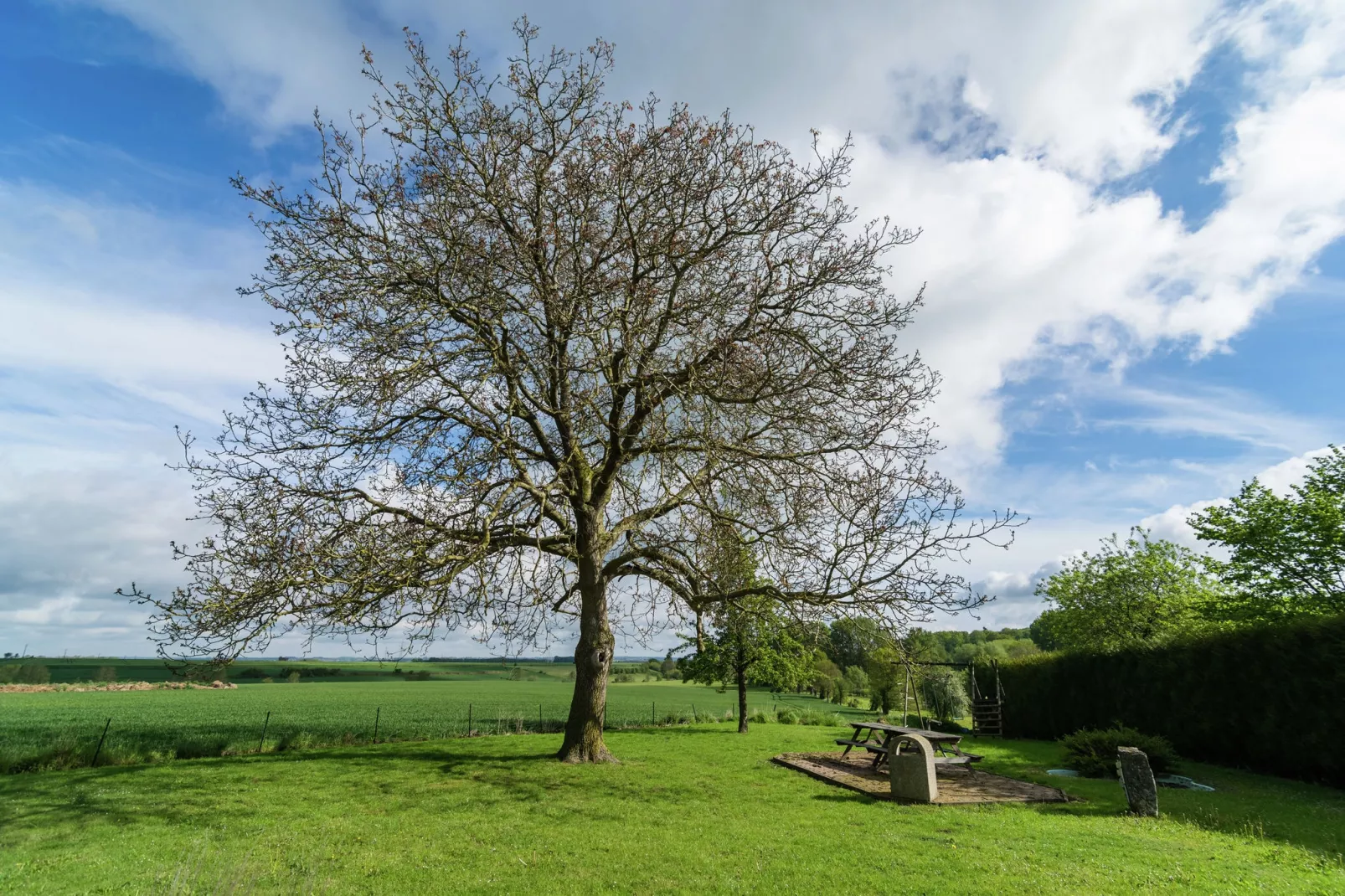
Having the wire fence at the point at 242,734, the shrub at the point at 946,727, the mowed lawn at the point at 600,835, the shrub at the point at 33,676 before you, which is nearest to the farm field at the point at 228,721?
the wire fence at the point at 242,734

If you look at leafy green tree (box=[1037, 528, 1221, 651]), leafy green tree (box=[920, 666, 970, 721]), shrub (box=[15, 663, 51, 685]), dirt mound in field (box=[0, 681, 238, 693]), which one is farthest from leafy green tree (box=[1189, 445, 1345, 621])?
shrub (box=[15, 663, 51, 685])

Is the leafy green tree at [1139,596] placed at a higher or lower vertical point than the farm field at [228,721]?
higher

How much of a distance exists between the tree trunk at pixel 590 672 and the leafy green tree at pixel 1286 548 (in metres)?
22.5

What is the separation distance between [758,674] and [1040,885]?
1706 cm

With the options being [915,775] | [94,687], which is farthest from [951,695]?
[94,687]

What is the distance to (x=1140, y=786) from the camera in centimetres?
912

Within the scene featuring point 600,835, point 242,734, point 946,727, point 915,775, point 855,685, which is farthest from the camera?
point 855,685

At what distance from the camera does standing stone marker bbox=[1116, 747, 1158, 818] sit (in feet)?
29.7

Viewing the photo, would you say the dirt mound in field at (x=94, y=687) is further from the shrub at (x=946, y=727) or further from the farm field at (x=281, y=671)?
the shrub at (x=946, y=727)

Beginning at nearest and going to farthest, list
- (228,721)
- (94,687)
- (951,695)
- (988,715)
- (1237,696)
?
(1237,696), (988,715), (228,721), (951,695), (94,687)

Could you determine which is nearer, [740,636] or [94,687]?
[740,636]

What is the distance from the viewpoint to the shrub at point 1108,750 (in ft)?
41.6

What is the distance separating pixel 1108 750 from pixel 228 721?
32.0 m

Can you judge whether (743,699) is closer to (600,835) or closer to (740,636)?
(740,636)
